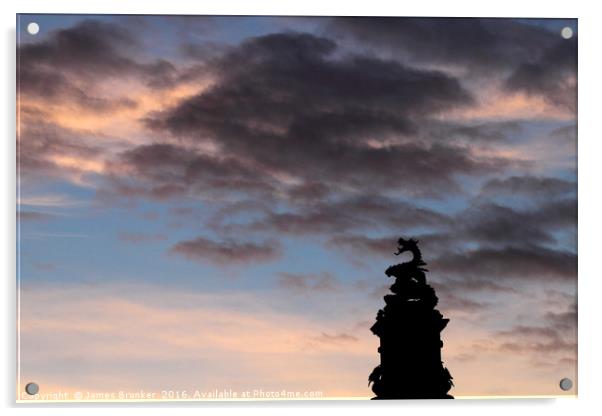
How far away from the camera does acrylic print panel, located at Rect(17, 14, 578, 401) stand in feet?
15.0

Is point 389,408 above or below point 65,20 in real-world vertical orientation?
below

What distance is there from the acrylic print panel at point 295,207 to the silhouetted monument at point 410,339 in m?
0.01

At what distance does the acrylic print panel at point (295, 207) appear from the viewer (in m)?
4.56

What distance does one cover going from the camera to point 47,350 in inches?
178

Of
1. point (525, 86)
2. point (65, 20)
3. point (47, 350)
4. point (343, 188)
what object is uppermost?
point (65, 20)

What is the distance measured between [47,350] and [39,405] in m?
0.25

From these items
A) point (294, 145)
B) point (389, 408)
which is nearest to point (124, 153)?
point (294, 145)

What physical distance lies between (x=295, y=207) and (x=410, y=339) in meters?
0.83

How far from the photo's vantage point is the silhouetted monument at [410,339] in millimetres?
4652

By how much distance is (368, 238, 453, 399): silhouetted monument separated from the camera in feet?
15.3

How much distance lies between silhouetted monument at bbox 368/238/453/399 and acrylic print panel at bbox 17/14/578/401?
10mm

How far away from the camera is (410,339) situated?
471 cm

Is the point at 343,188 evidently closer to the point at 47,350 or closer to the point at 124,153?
the point at 124,153

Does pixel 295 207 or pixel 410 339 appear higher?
pixel 295 207
